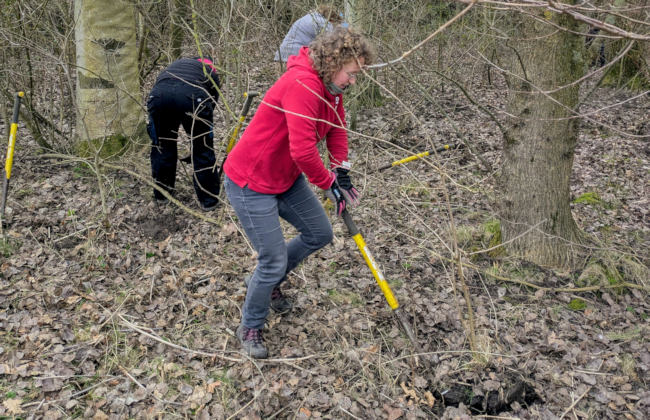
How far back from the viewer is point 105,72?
207 inches

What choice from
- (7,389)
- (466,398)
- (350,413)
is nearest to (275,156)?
(350,413)

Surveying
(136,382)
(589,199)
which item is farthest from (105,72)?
(589,199)

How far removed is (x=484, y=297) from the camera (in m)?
3.81

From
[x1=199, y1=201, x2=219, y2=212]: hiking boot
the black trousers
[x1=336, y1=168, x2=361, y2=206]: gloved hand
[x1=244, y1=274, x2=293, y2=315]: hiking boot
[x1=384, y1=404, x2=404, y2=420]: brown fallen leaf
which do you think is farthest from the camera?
[x1=199, y1=201, x2=219, y2=212]: hiking boot

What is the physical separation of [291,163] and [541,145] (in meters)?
2.16

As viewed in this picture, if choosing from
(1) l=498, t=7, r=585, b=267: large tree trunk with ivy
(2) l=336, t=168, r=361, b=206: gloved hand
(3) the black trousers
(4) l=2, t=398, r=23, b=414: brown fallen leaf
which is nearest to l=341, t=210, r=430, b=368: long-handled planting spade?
(2) l=336, t=168, r=361, b=206: gloved hand

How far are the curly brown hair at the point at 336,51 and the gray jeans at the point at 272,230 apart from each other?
71 cm

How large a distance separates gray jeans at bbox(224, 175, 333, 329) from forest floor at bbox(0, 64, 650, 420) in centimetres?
45

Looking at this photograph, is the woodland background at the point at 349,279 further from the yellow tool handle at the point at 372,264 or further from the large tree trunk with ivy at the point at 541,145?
the yellow tool handle at the point at 372,264

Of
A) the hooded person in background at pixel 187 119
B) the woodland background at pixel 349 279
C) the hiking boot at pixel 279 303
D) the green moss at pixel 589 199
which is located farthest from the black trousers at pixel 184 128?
the green moss at pixel 589 199

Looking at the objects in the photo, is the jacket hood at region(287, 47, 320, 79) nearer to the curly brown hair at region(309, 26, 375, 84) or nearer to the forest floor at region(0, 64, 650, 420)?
the curly brown hair at region(309, 26, 375, 84)

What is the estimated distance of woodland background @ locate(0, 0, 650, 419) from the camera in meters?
2.88

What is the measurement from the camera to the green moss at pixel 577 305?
12.2 ft

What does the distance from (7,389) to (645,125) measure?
8.50 m
